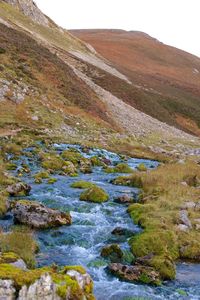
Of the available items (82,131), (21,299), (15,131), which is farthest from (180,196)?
(82,131)

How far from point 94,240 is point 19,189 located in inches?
273

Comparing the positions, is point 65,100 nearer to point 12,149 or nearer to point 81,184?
point 12,149

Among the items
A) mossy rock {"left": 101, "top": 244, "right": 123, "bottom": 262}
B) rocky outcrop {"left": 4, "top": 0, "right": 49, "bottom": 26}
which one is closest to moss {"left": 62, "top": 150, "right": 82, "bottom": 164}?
mossy rock {"left": 101, "top": 244, "right": 123, "bottom": 262}

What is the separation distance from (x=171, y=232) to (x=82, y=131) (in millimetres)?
30349

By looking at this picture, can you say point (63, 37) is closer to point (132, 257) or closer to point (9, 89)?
point (9, 89)

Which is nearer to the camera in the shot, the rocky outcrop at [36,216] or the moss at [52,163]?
the rocky outcrop at [36,216]

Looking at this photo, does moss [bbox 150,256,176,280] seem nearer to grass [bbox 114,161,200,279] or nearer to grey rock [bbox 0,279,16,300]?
grass [bbox 114,161,200,279]

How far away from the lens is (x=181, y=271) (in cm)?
1616

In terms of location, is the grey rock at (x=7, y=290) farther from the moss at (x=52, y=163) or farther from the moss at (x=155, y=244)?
the moss at (x=52, y=163)

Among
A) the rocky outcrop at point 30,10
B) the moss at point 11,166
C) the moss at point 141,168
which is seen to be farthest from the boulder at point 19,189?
the rocky outcrop at point 30,10

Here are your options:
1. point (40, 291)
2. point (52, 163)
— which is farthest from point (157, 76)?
point (40, 291)

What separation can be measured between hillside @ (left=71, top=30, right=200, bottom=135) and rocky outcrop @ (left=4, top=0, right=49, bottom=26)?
2024 centimetres

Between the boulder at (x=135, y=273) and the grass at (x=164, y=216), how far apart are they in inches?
19.4

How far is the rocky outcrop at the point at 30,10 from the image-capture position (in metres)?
96.6
